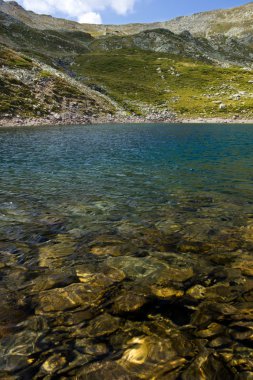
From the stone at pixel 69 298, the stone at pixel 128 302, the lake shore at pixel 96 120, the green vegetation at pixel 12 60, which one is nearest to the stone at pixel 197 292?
the stone at pixel 128 302

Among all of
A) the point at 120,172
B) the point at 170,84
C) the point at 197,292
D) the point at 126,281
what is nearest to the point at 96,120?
the point at 120,172

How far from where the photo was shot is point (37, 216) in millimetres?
Result: 16891

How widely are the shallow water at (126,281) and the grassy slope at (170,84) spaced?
109955 millimetres

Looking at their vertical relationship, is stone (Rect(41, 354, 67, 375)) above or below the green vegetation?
below

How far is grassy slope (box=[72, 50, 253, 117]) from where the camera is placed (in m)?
133

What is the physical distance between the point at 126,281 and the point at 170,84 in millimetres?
165243

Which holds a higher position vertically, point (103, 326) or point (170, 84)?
point (170, 84)

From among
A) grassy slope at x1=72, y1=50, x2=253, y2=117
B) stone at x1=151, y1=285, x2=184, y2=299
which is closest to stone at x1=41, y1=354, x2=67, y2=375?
stone at x1=151, y1=285, x2=184, y2=299

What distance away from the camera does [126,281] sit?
10.6 meters

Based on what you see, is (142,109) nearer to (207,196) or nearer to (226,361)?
(207,196)

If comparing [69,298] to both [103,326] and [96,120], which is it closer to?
[103,326]

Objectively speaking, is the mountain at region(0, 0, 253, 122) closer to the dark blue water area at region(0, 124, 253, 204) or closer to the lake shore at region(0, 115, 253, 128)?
the lake shore at region(0, 115, 253, 128)

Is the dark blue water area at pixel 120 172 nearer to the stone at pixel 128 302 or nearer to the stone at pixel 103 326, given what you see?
the stone at pixel 128 302

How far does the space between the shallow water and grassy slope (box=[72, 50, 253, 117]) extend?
361ft
